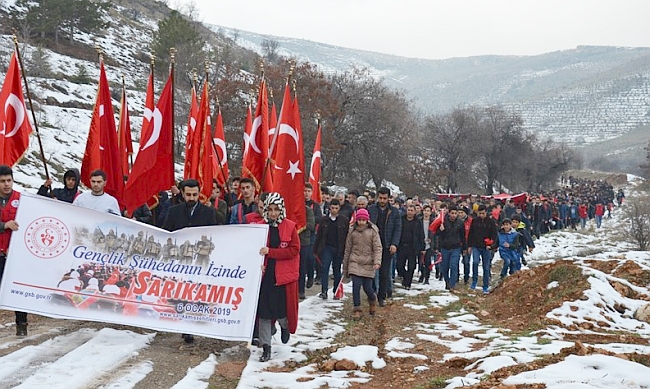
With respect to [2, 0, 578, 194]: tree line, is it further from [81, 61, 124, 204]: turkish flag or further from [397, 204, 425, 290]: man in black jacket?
[81, 61, 124, 204]: turkish flag

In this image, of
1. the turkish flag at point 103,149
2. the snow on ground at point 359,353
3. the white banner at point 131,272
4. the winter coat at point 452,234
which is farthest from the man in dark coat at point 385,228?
the turkish flag at point 103,149

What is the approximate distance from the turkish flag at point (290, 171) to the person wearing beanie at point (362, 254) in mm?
914

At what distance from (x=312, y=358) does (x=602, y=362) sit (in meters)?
3.15

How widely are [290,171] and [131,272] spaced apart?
9.63 feet

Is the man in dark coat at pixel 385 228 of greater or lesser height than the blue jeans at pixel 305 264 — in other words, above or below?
above

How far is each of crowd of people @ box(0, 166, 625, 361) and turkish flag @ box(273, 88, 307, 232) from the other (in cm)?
43

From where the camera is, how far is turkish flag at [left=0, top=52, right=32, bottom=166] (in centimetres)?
886

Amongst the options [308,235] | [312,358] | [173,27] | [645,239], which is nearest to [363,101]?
[173,27]

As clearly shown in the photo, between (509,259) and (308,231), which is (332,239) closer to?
(308,231)

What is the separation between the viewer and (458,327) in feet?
31.7

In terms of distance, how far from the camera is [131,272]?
291 inches

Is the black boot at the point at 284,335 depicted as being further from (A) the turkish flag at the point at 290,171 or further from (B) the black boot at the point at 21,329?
(B) the black boot at the point at 21,329

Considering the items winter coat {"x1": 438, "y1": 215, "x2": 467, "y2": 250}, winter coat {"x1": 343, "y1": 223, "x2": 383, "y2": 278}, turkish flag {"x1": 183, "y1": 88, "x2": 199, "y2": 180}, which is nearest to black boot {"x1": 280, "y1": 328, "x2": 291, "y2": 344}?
winter coat {"x1": 343, "y1": 223, "x2": 383, "y2": 278}

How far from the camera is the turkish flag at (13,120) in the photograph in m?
8.86
